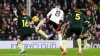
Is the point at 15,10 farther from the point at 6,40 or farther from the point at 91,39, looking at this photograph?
the point at 91,39

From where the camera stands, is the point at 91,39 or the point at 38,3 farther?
the point at 38,3

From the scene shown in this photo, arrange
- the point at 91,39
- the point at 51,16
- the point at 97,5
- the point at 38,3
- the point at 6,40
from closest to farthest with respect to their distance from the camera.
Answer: the point at 51,16 < the point at 6,40 < the point at 91,39 < the point at 38,3 < the point at 97,5

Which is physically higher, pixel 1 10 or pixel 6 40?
pixel 1 10

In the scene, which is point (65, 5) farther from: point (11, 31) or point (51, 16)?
point (51, 16)

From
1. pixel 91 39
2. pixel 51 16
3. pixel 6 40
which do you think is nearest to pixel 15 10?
pixel 6 40

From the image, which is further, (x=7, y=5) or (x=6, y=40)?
(x=7, y=5)

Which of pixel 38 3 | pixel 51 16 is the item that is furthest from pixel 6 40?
pixel 51 16

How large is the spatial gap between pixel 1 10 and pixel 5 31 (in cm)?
209

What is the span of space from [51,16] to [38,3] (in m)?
13.7

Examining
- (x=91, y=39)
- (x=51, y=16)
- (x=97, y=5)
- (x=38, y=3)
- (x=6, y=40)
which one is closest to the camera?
(x=51, y=16)

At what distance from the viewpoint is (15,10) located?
3098 centimetres

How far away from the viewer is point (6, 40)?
28.1 meters

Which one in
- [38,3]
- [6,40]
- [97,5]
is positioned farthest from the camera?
[97,5]

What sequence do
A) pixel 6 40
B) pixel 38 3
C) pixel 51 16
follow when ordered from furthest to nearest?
pixel 38 3
pixel 6 40
pixel 51 16
